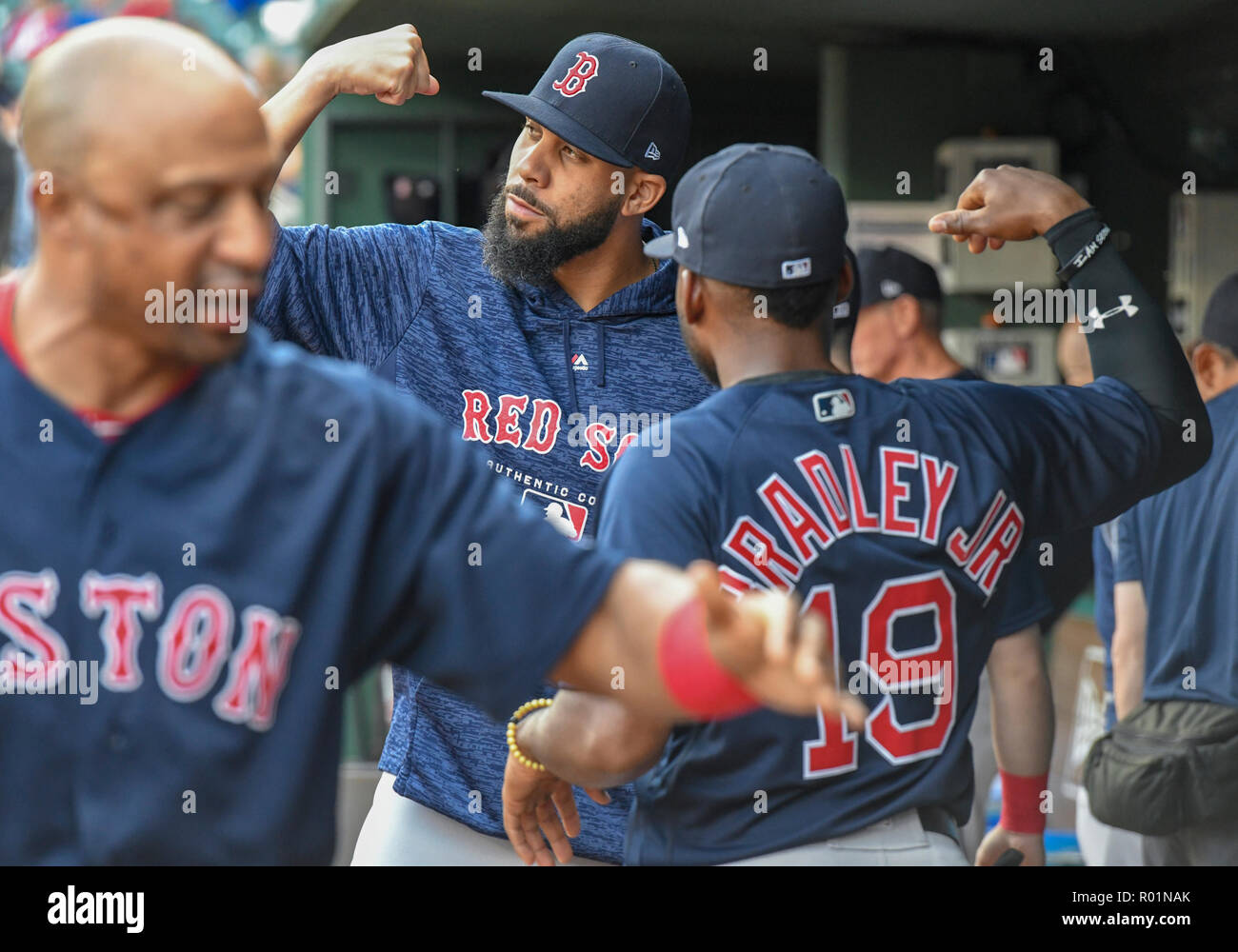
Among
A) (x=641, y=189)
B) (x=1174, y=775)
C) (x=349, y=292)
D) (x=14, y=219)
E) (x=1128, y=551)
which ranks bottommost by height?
(x=1174, y=775)


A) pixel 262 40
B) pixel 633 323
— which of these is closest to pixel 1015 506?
pixel 633 323

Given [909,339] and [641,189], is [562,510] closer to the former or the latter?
[641,189]

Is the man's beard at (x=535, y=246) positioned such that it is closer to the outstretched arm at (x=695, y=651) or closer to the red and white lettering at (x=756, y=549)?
the red and white lettering at (x=756, y=549)

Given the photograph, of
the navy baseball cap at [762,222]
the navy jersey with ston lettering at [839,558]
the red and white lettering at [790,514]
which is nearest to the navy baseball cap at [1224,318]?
the navy jersey with ston lettering at [839,558]

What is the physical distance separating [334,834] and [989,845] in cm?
185

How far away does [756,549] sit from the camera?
1982 mm

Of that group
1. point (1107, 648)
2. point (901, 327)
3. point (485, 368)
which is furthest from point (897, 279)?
point (485, 368)

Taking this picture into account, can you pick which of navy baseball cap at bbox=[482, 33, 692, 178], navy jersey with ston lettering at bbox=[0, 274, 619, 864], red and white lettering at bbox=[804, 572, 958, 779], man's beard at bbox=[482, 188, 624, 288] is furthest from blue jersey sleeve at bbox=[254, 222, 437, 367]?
navy jersey with ston lettering at bbox=[0, 274, 619, 864]

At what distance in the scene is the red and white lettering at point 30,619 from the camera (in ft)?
4.58

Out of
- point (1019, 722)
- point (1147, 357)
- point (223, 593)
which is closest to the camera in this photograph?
point (223, 593)

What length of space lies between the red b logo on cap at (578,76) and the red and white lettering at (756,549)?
3.65 ft

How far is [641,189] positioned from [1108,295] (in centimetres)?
93

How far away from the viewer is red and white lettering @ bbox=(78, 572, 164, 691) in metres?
1.39

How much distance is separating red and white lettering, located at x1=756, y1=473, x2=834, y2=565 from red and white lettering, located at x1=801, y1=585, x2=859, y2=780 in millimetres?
57
